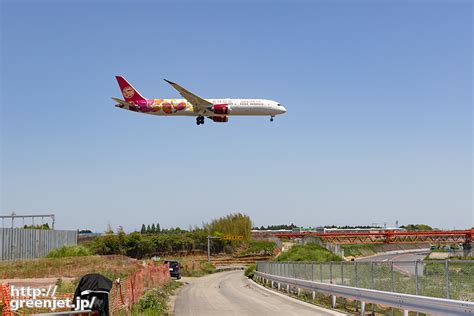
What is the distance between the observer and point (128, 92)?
2121 inches

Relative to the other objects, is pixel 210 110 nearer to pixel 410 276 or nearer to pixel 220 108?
pixel 220 108

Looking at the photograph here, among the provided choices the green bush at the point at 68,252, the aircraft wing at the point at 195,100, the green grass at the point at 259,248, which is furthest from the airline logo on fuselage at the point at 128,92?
the green grass at the point at 259,248

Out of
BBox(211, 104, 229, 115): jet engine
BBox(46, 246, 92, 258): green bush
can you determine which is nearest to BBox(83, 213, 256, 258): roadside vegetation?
BBox(46, 246, 92, 258): green bush

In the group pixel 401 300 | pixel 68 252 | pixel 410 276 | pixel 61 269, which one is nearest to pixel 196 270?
pixel 68 252

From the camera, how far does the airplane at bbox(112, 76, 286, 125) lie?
45.8m

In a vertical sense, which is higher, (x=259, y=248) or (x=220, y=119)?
(x=220, y=119)

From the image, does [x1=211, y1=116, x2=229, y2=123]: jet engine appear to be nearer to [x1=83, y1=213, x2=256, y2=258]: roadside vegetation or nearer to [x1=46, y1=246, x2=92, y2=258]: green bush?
[x1=46, y1=246, x2=92, y2=258]: green bush

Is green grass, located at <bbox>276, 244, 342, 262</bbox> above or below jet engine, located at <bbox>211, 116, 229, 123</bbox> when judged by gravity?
below

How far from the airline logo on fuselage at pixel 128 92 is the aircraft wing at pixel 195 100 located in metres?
8.75

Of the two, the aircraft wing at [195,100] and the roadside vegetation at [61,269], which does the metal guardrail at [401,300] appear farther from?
the aircraft wing at [195,100]

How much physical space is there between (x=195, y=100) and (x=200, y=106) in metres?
0.84

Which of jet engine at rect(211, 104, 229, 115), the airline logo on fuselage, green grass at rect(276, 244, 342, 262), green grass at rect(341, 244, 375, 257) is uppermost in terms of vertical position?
the airline logo on fuselage

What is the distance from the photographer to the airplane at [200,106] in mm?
45844

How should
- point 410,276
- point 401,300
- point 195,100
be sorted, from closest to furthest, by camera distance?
point 401,300
point 410,276
point 195,100
